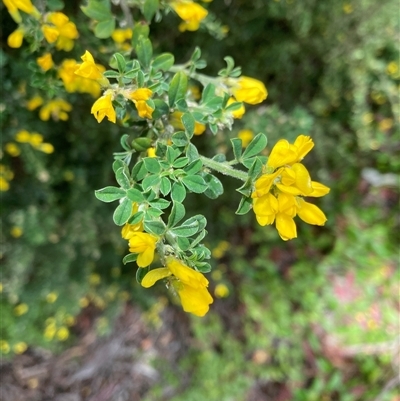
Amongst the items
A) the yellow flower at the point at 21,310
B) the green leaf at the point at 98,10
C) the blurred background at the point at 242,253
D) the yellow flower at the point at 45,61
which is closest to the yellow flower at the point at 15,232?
the blurred background at the point at 242,253

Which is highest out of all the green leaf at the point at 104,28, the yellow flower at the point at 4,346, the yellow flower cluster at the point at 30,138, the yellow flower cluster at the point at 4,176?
the green leaf at the point at 104,28

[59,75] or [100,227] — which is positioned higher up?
[59,75]

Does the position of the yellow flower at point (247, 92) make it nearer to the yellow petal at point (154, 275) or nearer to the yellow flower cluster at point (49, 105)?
the yellow petal at point (154, 275)

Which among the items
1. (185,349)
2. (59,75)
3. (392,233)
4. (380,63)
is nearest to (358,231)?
(392,233)

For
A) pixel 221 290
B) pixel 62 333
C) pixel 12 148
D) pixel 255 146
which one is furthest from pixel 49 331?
pixel 255 146

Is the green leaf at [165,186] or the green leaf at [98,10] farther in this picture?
the green leaf at [98,10]

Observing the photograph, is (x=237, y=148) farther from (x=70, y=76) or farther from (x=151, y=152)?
(x=70, y=76)

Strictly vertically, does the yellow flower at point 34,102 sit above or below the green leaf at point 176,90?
below

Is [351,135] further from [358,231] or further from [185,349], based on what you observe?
[185,349]
